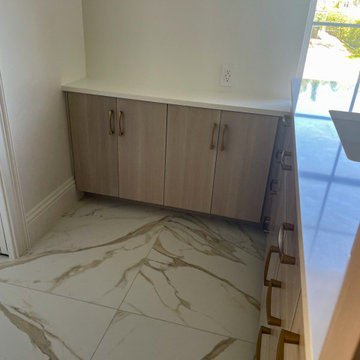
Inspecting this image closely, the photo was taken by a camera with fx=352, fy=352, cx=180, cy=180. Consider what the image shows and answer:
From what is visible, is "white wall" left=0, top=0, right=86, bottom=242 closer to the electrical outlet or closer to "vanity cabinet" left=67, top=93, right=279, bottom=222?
"vanity cabinet" left=67, top=93, right=279, bottom=222

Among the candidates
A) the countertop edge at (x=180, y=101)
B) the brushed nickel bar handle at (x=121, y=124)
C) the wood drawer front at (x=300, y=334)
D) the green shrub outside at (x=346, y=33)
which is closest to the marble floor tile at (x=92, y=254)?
the brushed nickel bar handle at (x=121, y=124)

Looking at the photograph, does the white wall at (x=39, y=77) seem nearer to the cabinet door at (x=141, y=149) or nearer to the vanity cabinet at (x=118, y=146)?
the vanity cabinet at (x=118, y=146)

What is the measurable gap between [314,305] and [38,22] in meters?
2.01

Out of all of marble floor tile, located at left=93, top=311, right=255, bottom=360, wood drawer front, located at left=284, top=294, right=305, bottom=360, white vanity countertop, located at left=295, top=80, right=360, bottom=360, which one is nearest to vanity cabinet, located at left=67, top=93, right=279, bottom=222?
white vanity countertop, located at left=295, top=80, right=360, bottom=360

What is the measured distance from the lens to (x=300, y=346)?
64 centimetres

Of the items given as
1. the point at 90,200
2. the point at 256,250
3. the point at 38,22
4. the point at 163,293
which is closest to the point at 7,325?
the point at 163,293

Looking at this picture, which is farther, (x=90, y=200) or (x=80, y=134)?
(x=90, y=200)

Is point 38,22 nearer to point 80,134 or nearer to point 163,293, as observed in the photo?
point 80,134

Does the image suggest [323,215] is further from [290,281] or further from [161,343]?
[161,343]

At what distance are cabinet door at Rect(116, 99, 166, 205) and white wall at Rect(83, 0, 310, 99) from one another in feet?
1.20

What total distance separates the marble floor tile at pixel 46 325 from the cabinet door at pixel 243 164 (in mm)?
1023

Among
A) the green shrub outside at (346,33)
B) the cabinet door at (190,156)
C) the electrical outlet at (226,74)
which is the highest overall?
the green shrub outside at (346,33)

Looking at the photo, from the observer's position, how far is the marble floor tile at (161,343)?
4.95 ft

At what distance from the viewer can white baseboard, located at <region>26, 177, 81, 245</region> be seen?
2129 mm
